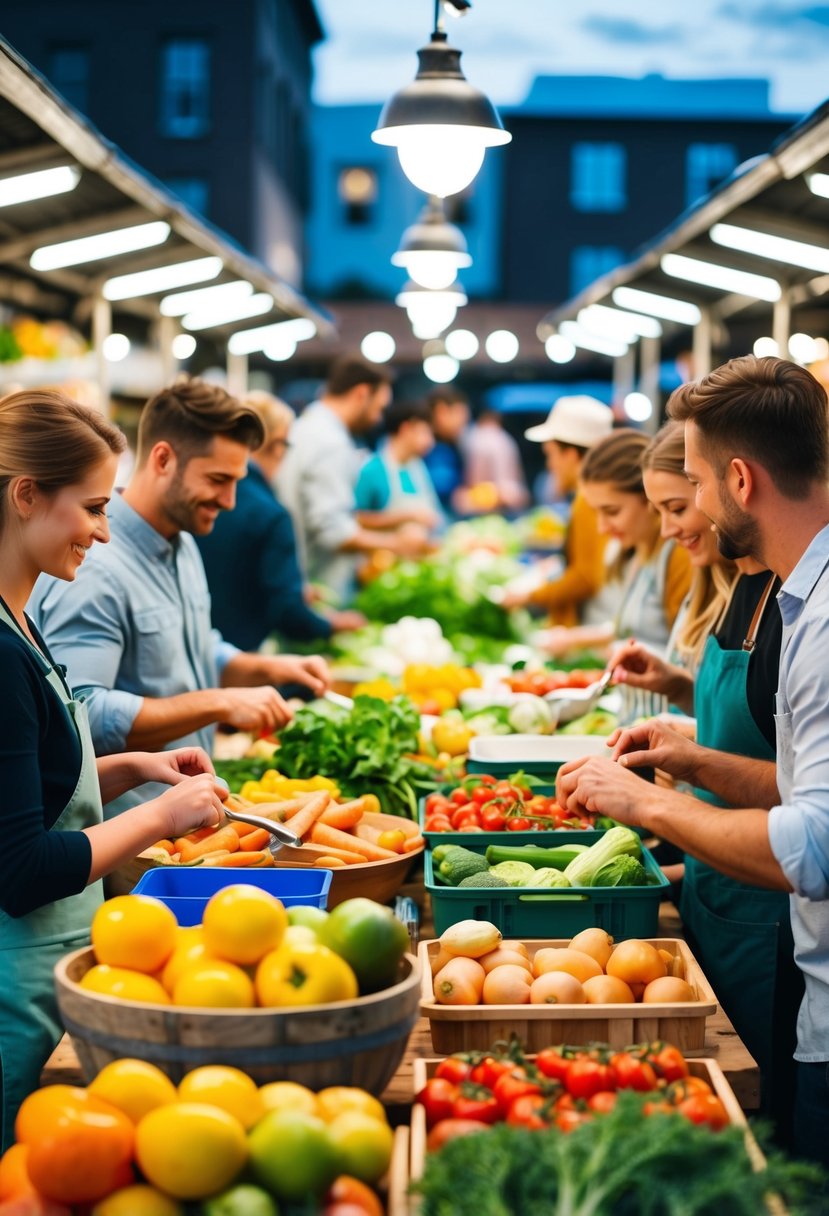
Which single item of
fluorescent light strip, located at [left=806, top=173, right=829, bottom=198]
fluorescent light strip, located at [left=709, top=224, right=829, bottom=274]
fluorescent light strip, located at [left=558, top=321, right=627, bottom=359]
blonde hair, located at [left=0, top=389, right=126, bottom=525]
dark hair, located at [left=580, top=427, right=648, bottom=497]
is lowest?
blonde hair, located at [left=0, top=389, right=126, bottom=525]

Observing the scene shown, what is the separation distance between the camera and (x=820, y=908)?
237 centimetres

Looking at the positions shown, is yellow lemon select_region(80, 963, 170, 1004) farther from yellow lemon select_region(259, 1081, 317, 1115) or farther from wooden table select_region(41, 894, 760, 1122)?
wooden table select_region(41, 894, 760, 1122)

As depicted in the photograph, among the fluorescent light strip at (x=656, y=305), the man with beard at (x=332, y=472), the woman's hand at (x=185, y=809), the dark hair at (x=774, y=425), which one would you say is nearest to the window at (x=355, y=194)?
the fluorescent light strip at (x=656, y=305)

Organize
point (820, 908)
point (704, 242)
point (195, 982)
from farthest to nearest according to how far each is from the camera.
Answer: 1. point (704, 242)
2. point (820, 908)
3. point (195, 982)

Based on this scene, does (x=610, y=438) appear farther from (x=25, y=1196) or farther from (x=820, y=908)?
(x=25, y=1196)

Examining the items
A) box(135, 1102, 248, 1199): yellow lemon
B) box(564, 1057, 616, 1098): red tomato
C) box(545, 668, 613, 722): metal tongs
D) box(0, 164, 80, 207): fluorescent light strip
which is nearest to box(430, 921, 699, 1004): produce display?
box(564, 1057, 616, 1098): red tomato

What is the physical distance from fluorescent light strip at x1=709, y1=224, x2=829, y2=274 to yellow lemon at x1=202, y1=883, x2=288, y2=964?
19.5 feet

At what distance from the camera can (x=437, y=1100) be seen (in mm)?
2010

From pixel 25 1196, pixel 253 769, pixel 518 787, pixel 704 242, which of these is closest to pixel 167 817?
pixel 25 1196

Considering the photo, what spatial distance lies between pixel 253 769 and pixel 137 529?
0.91 metres

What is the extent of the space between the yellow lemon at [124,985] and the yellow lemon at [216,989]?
37 millimetres

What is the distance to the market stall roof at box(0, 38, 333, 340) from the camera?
487cm

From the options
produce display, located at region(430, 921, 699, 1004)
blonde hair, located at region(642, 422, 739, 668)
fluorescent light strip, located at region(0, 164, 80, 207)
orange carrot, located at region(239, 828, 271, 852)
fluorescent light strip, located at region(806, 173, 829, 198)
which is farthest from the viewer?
fluorescent light strip, located at region(0, 164, 80, 207)

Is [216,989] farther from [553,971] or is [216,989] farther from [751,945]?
[751,945]
